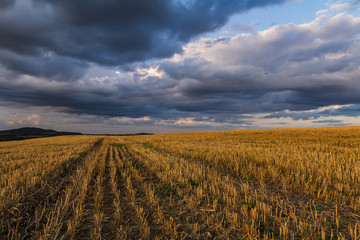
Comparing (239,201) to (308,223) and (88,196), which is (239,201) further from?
(88,196)

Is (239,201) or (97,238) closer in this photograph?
(97,238)

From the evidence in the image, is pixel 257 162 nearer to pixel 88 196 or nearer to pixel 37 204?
pixel 88 196

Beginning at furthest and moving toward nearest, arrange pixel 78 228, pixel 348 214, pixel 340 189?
1. pixel 340 189
2. pixel 348 214
3. pixel 78 228

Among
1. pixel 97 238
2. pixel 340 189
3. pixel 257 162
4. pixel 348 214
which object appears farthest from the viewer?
pixel 257 162

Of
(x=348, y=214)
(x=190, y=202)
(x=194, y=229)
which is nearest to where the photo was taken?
(x=194, y=229)

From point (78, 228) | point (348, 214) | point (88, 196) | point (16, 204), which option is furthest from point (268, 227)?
point (16, 204)

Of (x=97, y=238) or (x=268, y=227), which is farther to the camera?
(x=268, y=227)

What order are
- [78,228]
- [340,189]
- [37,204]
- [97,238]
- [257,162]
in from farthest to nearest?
[257,162] → [340,189] → [37,204] → [78,228] → [97,238]

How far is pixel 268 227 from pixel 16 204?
20.0 feet

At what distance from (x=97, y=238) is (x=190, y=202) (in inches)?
93.4

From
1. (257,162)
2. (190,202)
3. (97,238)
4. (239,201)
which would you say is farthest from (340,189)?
(97,238)

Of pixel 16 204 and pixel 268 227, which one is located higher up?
pixel 16 204

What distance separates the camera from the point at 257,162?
9.55m

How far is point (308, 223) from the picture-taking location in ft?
12.8
